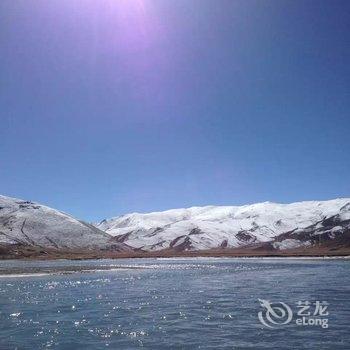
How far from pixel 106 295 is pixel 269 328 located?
963 inches

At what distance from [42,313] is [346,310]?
23.7m

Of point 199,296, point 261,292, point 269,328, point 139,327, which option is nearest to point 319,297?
point 261,292

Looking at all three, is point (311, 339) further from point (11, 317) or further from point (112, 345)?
point (11, 317)

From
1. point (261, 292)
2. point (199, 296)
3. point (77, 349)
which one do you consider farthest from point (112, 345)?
point (261, 292)

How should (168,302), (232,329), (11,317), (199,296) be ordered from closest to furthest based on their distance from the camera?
(232,329), (11,317), (168,302), (199,296)

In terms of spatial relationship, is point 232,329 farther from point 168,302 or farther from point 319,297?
point 319,297

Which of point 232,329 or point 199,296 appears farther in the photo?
point 199,296

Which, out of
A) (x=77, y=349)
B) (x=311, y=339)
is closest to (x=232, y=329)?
(x=311, y=339)

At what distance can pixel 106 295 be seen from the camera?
166ft

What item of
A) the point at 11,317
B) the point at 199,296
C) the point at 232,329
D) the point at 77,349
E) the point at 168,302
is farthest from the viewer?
the point at 199,296

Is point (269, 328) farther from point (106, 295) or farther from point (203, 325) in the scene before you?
point (106, 295)

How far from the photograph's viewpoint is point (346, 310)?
1446 inches

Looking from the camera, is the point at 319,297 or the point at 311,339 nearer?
the point at 311,339

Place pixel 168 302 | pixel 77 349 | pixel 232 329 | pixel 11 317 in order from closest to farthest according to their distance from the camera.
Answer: pixel 77 349
pixel 232 329
pixel 11 317
pixel 168 302
